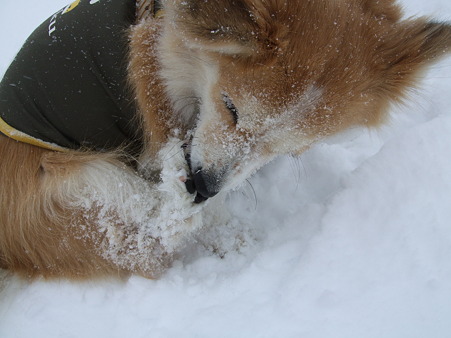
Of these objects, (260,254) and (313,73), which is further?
(260,254)

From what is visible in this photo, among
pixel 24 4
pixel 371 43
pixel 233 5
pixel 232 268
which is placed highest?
pixel 24 4

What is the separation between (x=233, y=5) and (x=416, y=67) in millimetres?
1018

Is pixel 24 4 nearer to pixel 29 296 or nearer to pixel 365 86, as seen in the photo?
pixel 29 296

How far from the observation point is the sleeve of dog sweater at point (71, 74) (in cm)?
192

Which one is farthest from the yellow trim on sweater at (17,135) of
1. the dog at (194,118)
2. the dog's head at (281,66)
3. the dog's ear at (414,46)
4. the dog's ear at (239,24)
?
the dog's ear at (414,46)

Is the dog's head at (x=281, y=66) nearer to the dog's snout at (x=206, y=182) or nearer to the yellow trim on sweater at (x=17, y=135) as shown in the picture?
the dog's snout at (x=206, y=182)

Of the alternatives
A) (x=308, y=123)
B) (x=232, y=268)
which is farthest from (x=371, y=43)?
(x=232, y=268)

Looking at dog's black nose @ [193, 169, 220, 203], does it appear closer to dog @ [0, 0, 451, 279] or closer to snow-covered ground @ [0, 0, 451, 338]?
dog @ [0, 0, 451, 279]

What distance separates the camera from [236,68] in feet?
5.33

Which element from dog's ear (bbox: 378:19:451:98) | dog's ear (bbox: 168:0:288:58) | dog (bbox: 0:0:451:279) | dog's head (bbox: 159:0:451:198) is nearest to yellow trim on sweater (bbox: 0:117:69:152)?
dog (bbox: 0:0:451:279)

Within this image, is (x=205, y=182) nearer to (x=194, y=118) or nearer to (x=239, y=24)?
(x=194, y=118)

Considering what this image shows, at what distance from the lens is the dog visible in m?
1.52

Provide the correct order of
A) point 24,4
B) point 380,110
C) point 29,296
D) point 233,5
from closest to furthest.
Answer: point 233,5
point 380,110
point 29,296
point 24,4

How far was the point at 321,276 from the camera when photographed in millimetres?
1807
